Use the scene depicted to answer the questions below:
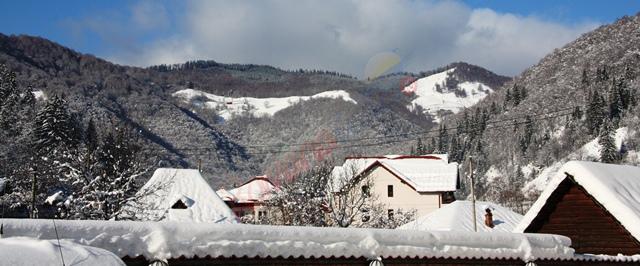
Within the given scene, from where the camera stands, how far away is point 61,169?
98.8ft

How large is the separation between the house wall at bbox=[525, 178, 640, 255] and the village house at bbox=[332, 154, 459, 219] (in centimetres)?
3892

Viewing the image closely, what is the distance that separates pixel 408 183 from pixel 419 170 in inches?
117

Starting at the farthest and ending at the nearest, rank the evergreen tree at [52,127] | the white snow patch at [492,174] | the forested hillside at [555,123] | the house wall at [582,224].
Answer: the white snow patch at [492,174] → the forested hillside at [555,123] → the evergreen tree at [52,127] → the house wall at [582,224]

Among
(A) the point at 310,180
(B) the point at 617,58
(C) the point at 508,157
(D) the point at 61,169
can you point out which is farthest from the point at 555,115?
(D) the point at 61,169

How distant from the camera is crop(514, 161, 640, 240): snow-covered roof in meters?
17.3

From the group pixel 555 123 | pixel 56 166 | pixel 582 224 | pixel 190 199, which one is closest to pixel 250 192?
pixel 190 199

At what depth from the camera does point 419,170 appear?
6306 cm

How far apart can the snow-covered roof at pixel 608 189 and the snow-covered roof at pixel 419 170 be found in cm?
3745

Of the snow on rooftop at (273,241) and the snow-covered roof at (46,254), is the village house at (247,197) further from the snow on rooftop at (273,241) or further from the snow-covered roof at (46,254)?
the snow-covered roof at (46,254)

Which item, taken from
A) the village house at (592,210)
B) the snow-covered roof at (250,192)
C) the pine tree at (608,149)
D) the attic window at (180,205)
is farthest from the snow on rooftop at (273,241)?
the pine tree at (608,149)

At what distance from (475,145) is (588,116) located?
30715 mm

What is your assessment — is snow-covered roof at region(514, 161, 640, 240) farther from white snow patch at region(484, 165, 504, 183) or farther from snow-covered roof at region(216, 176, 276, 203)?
white snow patch at region(484, 165, 504, 183)

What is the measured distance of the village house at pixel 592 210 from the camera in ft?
58.0

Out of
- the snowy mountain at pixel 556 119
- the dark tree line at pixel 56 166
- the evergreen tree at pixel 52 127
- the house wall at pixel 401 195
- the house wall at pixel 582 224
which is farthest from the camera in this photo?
the snowy mountain at pixel 556 119
